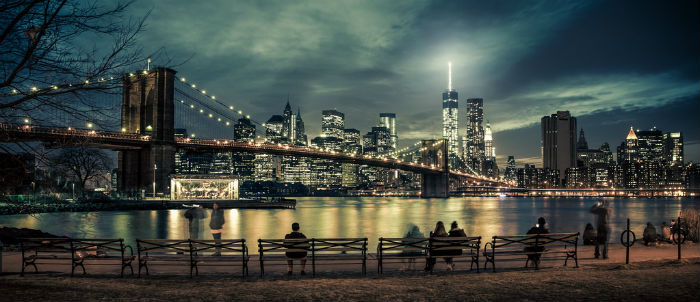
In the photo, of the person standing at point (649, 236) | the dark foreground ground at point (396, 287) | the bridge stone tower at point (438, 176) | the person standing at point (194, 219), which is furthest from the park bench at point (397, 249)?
the bridge stone tower at point (438, 176)

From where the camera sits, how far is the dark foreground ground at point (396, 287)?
7891 millimetres

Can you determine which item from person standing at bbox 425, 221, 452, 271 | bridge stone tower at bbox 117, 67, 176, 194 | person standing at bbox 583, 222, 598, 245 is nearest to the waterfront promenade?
person standing at bbox 425, 221, 452, 271

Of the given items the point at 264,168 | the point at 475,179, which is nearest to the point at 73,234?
the point at 475,179

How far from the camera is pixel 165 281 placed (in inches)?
375

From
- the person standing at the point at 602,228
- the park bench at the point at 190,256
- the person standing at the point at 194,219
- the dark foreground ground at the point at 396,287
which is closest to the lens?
the dark foreground ground at the point at 396,287

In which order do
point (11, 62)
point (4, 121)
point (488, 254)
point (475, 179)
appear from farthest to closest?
point (475, 179) < point (488, 254) < point (4, 121) < point (11, 62)

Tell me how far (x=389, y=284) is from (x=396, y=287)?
293mm

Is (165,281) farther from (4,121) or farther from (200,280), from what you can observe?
(4,121)

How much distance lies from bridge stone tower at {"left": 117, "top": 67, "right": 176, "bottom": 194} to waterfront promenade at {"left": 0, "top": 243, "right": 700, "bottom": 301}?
177 ft

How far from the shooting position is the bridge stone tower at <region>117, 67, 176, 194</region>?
62875mm

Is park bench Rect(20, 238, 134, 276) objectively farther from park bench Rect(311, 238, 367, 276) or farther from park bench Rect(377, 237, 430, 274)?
park bench Rect(377, 237, 430, 274)

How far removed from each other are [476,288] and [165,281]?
5959 millimetres

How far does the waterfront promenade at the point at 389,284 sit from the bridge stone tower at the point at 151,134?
177 ft

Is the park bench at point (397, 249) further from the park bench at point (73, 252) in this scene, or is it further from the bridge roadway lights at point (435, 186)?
the bridge roadway lights at point (435, 186)
